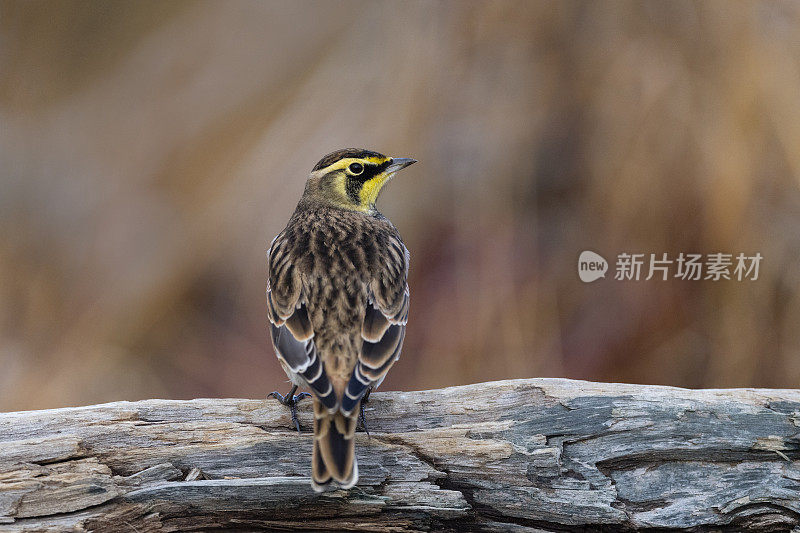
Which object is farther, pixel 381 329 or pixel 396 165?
pixel 396 165

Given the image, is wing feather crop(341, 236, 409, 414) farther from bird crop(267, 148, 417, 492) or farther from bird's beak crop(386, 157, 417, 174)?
bird's beak crop(386, 157, 417, 174)

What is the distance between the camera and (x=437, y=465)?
3004 millimetres

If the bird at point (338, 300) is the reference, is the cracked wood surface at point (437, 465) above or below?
below

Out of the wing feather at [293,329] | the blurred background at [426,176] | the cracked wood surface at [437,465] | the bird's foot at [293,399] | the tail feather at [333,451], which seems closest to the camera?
the tail feather at [333,451]

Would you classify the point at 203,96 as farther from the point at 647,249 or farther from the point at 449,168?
the point at 647,249

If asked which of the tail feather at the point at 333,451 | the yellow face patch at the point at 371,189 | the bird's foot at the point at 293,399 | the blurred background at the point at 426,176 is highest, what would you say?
the blurred background at the point at 426,176

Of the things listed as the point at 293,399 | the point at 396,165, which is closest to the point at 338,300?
the point at 293,399

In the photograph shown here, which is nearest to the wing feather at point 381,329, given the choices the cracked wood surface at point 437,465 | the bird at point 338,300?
the bird at point 338,300

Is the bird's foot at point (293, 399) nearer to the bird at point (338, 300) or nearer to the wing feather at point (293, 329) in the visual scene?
the bird at point (338, 300)

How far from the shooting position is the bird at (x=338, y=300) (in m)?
2.68

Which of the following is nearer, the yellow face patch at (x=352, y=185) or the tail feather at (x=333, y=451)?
the tail feather at (x=333, y=451)

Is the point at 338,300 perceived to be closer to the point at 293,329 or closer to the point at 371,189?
the point at 293,329

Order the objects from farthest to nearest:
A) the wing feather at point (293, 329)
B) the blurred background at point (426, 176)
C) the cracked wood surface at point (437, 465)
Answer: the blurred background at point (426, 176) → the cracked wood surface at point (437, 465) → the wing feather at point (293, 329)

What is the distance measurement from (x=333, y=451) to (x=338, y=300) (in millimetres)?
624
